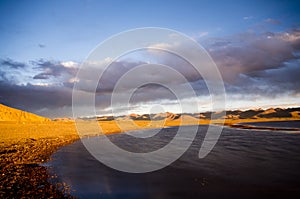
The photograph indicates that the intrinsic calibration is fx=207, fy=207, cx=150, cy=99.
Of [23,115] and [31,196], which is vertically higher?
[23,115]

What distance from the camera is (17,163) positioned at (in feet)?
55.5

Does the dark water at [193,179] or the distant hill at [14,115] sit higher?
the distant hill at [14,115]

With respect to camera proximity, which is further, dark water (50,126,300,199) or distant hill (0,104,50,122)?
distant hill (0,104,50,122)

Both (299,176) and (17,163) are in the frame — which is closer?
(299,176)

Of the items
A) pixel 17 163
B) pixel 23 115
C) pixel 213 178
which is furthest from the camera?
pixel 23 115

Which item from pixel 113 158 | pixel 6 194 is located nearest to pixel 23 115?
pixel 113 158

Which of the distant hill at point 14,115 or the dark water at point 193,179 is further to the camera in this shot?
the distant hill at point 14,115

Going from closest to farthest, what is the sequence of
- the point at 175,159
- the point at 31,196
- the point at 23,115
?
1. the point at 31,196
2. the point at 175,159
3. the point at 23,115

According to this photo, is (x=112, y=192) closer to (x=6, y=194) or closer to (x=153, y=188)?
(x=153, y=188)

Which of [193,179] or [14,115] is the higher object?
[14,115]

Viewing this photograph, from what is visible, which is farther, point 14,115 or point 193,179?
point 14,115

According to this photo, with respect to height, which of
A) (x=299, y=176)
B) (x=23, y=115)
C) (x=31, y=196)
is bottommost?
(x=299, y=176)

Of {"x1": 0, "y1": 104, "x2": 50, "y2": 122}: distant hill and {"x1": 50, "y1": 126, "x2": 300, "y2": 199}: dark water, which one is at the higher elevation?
{"x1": 0, "y1": 104, "x2": 50, "y2": 122}: distant hill

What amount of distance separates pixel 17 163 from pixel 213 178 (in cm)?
1547
